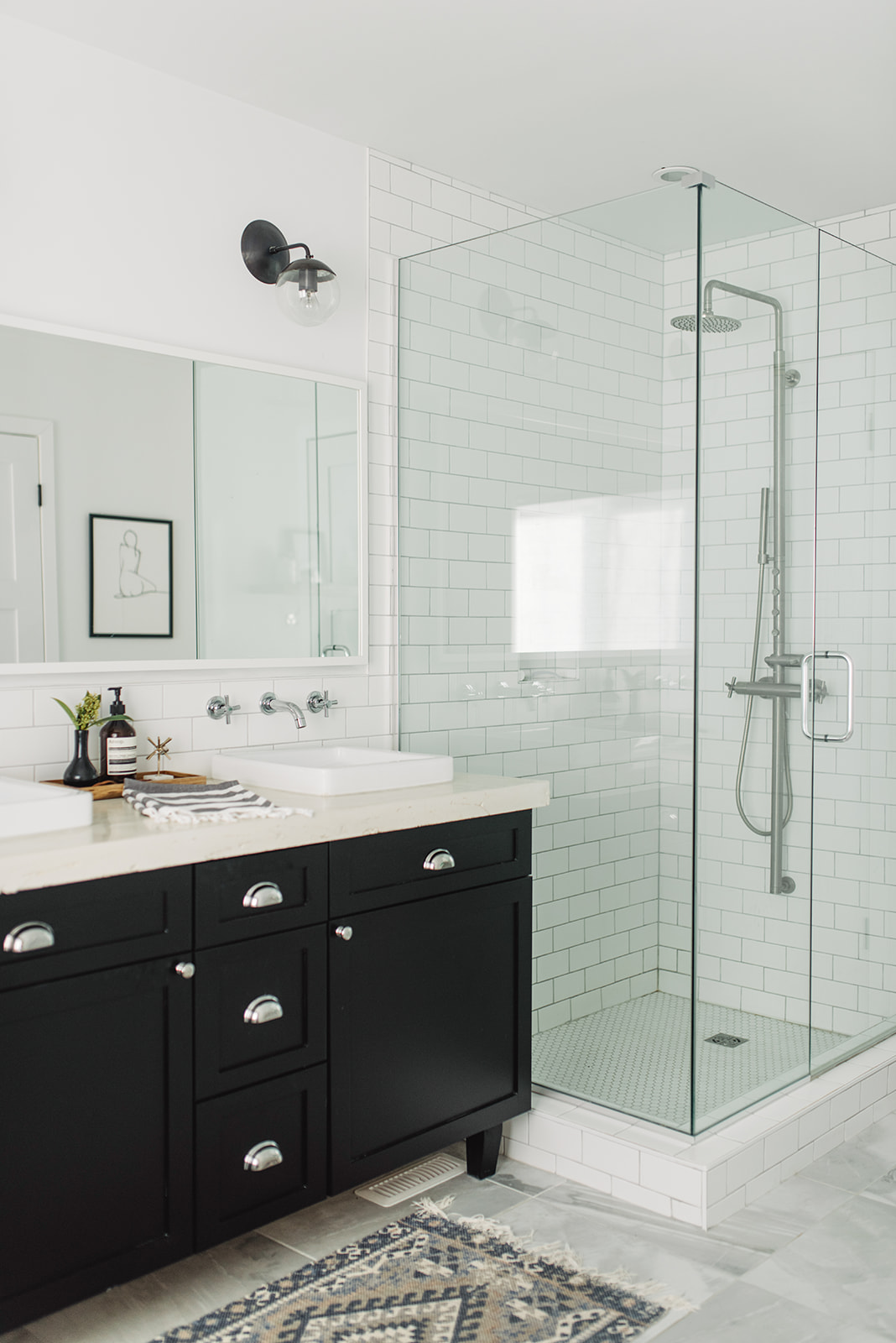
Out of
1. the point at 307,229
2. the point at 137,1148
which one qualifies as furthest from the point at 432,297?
the point at 137,1148

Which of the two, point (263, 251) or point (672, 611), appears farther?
point (263, 251)

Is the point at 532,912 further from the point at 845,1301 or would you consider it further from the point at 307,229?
the point at 307,229

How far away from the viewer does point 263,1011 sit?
2.27 metres

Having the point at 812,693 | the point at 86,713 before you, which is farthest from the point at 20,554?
the point at 812,693

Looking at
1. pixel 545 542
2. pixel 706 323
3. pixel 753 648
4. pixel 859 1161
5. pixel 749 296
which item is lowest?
pixel 859 1161

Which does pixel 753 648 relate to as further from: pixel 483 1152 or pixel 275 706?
pixel 483 1152

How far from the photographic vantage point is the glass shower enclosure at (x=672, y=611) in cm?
272

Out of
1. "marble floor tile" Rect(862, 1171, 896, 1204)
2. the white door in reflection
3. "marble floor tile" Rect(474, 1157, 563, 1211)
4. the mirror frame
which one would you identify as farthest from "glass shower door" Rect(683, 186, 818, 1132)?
the white door in reflection

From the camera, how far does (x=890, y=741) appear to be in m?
3.44

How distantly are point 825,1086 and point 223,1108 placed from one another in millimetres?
1729

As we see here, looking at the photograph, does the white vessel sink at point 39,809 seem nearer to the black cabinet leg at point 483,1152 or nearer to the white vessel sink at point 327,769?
the white vessel sink at point 327,769

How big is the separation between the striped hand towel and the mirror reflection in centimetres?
43

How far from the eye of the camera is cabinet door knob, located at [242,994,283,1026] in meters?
2.25

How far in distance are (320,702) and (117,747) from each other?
71 cm
